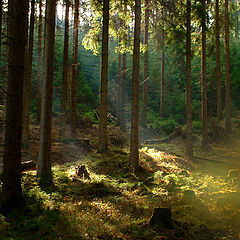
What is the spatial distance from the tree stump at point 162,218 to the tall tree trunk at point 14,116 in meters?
3.12

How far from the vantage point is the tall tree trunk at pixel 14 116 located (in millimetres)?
5406

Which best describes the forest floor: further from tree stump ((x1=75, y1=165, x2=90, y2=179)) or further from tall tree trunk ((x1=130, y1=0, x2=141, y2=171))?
tall tree trunk ((x1=130, y1=0, x2=141, y2=171))

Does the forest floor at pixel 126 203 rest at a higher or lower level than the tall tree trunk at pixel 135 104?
lower

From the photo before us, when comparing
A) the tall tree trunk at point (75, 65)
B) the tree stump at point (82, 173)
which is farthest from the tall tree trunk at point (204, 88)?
the tree stump at point (82, 173)

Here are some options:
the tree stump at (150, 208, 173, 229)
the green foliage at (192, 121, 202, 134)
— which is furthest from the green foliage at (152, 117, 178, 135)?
the tree stump at (150, 208, 173, 229)

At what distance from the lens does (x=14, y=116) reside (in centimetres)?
545

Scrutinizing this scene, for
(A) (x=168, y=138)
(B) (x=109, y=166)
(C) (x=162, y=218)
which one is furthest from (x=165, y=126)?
(C) (x=162, y=218)

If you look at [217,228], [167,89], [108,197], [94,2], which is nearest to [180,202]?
[217,228]

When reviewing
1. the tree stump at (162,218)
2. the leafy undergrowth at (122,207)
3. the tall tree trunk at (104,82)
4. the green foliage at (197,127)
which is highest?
the tall tree trunk at (104,82)

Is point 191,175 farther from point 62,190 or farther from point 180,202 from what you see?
point 62,190

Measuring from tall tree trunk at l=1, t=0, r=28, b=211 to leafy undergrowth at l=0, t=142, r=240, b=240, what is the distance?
49 centimetres

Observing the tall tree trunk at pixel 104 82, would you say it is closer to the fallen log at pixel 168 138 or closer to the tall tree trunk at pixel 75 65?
the tall tree trunk at pixel 75 65

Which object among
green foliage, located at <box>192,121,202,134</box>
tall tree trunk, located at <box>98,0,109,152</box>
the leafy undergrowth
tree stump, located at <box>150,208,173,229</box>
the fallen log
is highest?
tall tree trunk, located at <box>98,0,109,152</box>

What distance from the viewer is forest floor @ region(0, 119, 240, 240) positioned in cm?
471
